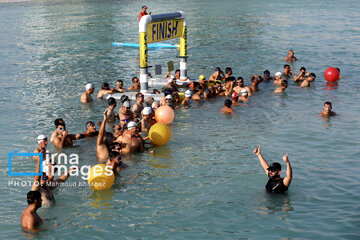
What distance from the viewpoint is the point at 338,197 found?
1252cm

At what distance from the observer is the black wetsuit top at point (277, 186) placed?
486 inches

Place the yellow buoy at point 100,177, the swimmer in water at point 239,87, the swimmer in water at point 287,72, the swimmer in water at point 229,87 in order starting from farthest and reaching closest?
the swimmer in water at point 287,72, the swimmer in water at point 229,87, the swimmer in water at point 239,87, the yellow buoy at point 100,177

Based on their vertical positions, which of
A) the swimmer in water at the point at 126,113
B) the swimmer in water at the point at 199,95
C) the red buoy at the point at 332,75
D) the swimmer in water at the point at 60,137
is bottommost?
the swimmer in water at the point at 60,137

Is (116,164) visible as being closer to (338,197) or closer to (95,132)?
(95,132)

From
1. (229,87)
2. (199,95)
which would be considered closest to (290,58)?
(229,87)

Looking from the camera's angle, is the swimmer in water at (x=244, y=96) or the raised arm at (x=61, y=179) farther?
the swimmer in water at (x=244, y=96)

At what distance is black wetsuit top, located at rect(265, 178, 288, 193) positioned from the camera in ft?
40.5

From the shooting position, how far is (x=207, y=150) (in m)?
16.2

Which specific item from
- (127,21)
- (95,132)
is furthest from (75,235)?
(127,21)

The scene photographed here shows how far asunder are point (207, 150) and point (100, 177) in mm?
5030

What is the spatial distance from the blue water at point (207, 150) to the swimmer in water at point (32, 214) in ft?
0.79

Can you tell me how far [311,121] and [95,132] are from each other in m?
8.81

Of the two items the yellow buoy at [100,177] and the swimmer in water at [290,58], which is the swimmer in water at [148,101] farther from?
the swimmer in water at [290,58]

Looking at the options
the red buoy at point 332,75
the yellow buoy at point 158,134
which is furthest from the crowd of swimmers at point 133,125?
the red buoy at point 332,75
